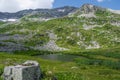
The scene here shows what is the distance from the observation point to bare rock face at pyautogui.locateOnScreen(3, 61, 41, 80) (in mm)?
53781

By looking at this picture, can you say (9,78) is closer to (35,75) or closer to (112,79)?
(35,75)

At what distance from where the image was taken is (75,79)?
90.6 meters

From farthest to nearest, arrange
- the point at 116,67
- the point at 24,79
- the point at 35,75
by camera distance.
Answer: the point at 116,67, the point at 35,75, the point at 24,79

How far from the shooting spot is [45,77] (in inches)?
2441


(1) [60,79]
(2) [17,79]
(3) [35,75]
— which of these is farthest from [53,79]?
(1) [60,79]

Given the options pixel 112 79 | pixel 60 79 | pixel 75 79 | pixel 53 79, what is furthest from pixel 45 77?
pixel 112 79

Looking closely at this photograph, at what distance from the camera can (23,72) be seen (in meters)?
53.7

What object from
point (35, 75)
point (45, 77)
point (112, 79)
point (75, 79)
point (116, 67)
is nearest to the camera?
point (35, 75)

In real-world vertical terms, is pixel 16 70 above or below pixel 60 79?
above

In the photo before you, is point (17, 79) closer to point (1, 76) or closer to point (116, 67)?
point (1, 76)

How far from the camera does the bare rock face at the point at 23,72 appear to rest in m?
53.8

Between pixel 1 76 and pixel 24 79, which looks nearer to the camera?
pixel 24 79

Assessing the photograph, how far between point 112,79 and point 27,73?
227 ft

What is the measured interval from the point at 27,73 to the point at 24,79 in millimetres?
1314
